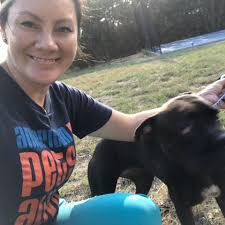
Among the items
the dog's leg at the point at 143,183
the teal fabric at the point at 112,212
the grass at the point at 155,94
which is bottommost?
the grass at the point at 155,94

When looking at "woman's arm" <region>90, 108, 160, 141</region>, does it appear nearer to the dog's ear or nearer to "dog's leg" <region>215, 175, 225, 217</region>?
the dog's ear

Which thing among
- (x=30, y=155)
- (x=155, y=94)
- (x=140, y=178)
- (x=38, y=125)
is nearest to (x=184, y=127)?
(x=140, y=178)

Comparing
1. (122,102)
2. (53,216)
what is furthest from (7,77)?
(122,102)

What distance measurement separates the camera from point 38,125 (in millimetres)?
2201

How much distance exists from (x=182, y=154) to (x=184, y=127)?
7.1 inches

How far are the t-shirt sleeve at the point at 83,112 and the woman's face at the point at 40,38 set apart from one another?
0.43 metres

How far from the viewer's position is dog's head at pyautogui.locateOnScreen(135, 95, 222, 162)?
2.71m

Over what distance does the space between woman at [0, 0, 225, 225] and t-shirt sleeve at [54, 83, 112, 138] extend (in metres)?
0.14

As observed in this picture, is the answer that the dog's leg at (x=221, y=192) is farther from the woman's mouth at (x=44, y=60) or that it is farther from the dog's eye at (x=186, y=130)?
the woman's mouth at (x=44, y=60)

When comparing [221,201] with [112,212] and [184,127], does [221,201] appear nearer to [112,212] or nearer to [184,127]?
[184,127]

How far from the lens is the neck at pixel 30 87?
2205mm

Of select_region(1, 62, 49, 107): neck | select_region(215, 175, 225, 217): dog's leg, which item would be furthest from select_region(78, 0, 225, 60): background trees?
select_region(1, 62, 49, 107): neck

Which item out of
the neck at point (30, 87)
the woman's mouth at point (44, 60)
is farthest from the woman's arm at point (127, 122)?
the woman's mouth at point (44, 60)

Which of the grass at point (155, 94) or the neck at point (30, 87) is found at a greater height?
the neck at point (30, 87)
